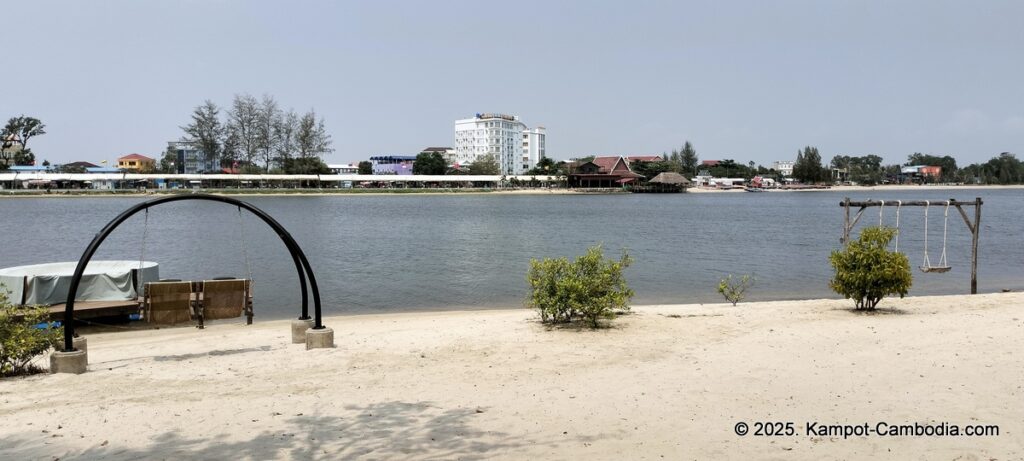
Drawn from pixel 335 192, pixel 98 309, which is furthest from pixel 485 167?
pixel 98 309

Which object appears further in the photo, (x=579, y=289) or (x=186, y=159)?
(x=186, y=159)

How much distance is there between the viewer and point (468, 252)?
31.5 meters

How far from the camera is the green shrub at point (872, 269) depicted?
11.8 m

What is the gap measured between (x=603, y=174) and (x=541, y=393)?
129m

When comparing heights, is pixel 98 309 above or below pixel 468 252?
above

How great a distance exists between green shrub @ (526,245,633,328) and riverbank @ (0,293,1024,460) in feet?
1.28

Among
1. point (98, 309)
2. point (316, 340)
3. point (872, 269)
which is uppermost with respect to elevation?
point (872, 269)

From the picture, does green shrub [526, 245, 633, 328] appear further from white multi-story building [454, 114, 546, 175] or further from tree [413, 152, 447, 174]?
white multi-story building [454, 114, 546, 175]

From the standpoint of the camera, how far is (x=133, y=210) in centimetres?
874

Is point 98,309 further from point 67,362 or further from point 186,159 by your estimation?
point 186,159

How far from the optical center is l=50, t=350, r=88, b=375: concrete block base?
8.16 meters

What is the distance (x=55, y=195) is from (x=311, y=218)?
54.1 meters

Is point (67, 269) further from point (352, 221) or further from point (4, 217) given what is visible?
point (4, 217)

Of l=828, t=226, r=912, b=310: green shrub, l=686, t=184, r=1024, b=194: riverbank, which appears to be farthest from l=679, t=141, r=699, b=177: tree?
l=828, t=226, r=912, b=310: green shrub
